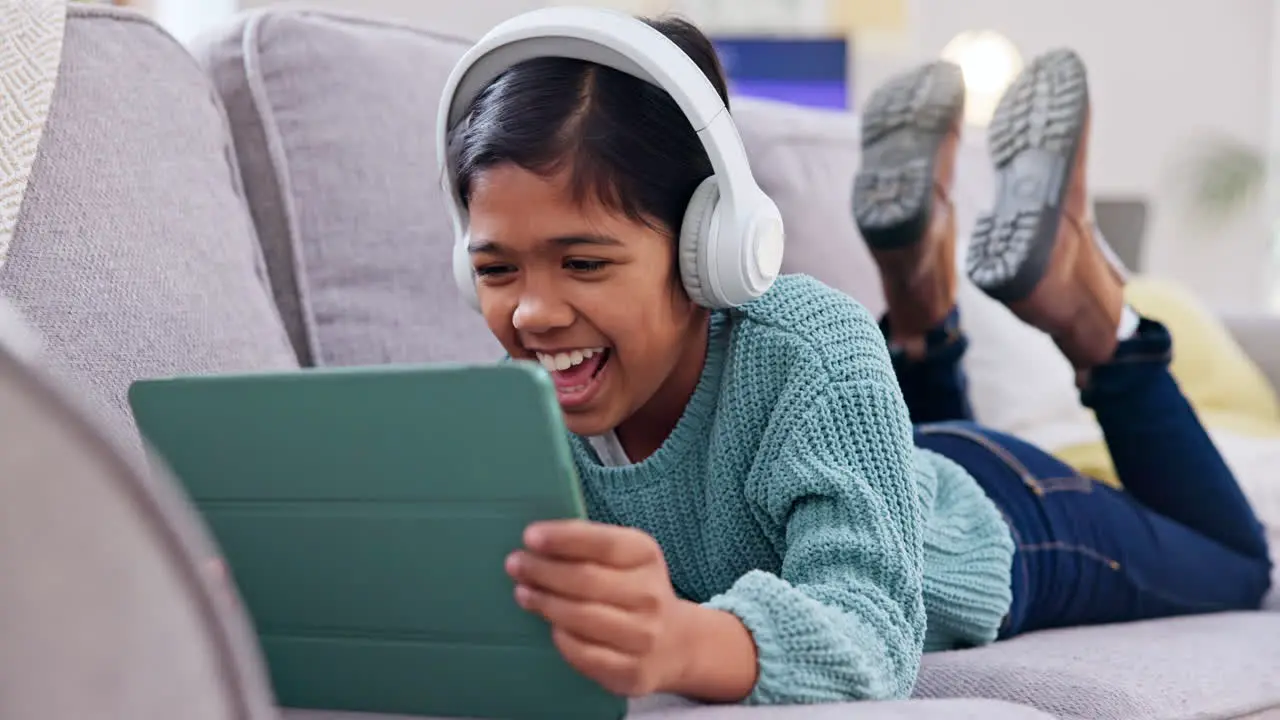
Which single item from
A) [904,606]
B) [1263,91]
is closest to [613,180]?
[904,606]

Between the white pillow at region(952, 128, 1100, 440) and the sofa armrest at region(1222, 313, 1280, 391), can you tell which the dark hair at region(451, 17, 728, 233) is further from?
the sofa armrest at region(1222, 313, 1280, 391)

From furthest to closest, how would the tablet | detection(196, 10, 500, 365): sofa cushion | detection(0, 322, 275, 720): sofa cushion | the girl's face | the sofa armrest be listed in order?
1. the sofa armrest
2. detection(196, 10, 500, 365): sofa cushion
3. the girl's face
4. the tablet
5. detection(0, 322, 275, 720): sofa cushion

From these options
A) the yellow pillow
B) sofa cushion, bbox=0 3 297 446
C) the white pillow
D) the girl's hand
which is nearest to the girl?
the girl's hand

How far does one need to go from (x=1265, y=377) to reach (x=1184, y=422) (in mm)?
988

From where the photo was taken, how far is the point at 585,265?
0.93 meters

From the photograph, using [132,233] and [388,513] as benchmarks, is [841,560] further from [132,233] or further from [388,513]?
[132,233]

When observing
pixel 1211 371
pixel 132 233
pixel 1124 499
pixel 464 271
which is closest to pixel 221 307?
pixel 132 233

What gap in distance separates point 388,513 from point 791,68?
12.4 feet

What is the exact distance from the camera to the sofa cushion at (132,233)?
961 mm

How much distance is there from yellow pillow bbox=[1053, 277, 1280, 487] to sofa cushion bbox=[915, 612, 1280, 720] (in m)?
0.98

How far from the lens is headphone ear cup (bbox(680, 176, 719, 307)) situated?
0.92 metres

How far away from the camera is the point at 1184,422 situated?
1448 millimetres

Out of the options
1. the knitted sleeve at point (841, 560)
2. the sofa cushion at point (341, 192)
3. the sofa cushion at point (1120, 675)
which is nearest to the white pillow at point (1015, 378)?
the sofa cushion at point (1120, 675)

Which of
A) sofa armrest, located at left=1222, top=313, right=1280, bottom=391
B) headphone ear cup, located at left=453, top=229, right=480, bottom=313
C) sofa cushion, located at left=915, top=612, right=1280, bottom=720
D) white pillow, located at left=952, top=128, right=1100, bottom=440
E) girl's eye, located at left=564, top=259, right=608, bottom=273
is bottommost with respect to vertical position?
sofa armrest, located at left=1222, top=313, right=1280, bottom=391
